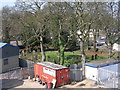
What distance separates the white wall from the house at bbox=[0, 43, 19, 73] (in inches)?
443

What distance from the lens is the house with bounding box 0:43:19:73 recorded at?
20767mm

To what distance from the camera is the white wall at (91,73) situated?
15733 millimetres

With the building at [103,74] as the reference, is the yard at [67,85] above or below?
below

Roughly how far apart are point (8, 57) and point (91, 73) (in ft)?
39.7

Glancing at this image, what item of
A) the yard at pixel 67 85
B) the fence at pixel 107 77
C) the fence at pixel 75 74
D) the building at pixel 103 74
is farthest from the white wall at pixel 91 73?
the fence at pixel 75 74

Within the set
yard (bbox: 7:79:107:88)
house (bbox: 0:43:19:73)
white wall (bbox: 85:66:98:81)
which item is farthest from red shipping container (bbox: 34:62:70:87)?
house (bbox: 0:43:19:73)

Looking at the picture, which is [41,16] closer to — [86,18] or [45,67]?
[86,18]

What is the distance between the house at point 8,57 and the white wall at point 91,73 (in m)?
11.3

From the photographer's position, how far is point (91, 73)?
16.3 metres

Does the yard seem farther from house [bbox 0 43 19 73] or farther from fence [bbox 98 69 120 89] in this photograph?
house [bbox 0 43 19 73]

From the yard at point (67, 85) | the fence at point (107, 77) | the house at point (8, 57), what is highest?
the house at point (8, 57)

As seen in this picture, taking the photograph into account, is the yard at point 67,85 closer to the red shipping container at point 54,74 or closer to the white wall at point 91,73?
the white wall at point 91,73

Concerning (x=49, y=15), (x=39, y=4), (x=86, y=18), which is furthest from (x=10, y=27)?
(x=86, y=18)

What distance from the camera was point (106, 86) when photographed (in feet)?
47.9
